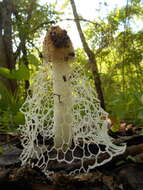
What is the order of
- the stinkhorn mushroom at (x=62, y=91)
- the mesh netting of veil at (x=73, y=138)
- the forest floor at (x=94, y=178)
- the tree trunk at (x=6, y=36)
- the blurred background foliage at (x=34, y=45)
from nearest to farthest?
the forest floor at (x=94, y=178)
the mesh netting of veil at (x=73, y=138)
the stinkhorn mushroom at (x=62, y=91)
the blurred background foliage at (x=34, y=45)
the tree trunk at (x=6, y=36)

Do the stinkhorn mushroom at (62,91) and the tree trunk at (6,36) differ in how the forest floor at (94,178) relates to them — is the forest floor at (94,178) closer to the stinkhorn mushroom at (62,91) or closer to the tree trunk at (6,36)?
the stinkhorn mushroom at (62,91)

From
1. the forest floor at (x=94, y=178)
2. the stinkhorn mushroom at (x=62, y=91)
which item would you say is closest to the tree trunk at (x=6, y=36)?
the stinkhorn mushroom at (x=62, y=91)

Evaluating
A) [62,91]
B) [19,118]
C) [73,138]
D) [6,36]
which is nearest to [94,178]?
Answer: [73,138]

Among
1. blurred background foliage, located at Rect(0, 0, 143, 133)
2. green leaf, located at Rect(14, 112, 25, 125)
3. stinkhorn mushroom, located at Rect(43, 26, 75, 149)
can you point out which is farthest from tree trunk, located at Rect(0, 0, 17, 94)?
stinkhorn mushroom, located at Rect(43, 26, 75, 149)

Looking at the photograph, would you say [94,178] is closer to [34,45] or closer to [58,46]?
[58,46]

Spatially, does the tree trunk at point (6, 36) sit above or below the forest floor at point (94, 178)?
above

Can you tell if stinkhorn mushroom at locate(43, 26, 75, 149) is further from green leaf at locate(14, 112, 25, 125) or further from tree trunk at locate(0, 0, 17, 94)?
tree trunk at locate(0, 0, 17, 94)

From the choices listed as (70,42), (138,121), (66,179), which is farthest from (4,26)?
(66,179)
